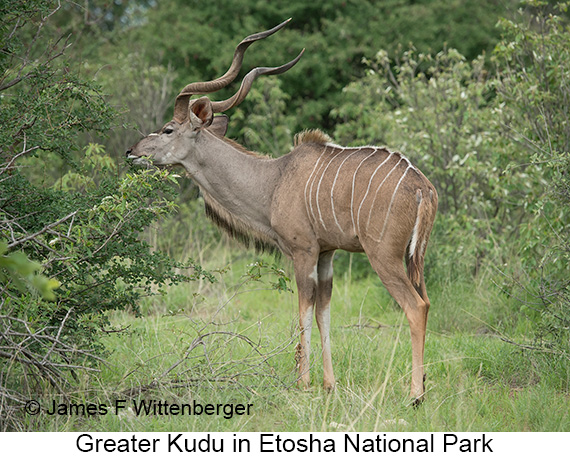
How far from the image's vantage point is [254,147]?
913 cm

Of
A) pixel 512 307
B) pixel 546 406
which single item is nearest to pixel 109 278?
pixel 546 406

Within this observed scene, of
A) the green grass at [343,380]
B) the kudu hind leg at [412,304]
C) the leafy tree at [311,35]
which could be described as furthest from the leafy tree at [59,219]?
the leafy tree at [311,35]

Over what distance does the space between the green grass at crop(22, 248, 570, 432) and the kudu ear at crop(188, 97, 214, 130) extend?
1.13 metres

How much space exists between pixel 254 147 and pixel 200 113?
476cm

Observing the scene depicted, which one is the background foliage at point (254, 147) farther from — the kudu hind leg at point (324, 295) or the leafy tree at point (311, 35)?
the kudu hind leg at point (324, 295)

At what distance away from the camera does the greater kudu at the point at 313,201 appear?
145 inches

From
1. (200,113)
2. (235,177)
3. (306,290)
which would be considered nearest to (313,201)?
(306,290)

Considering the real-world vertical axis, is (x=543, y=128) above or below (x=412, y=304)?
above

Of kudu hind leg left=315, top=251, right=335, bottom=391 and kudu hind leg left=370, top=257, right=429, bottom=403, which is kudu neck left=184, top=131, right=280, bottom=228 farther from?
kudu hind leg left=370, top=257, right=429, bottom=403

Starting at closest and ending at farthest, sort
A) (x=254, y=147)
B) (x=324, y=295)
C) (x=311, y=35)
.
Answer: (x=324, y=295) → (x=254, y=147) → (x=311, y=35)

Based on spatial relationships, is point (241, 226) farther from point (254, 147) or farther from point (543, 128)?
point (254, 147)

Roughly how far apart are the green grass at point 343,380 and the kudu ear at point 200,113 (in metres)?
1.13
